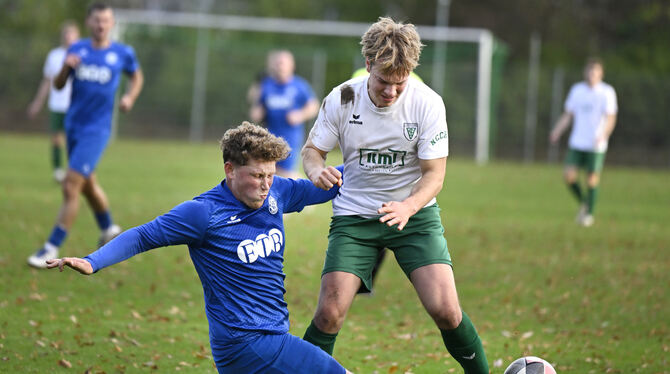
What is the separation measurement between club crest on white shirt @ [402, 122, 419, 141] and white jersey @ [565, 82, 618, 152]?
9465 millimetres

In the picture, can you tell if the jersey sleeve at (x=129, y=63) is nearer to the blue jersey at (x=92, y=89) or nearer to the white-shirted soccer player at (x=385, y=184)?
the blue jersey at (x=92, y=89)

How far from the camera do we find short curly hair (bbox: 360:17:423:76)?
4.64m

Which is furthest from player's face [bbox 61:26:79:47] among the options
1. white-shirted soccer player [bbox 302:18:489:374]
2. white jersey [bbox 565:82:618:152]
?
white-shirted soccer player [bbox 302:18:489:374]

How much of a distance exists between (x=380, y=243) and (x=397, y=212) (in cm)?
55

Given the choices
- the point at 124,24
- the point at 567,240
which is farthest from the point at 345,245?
the point at 124,24

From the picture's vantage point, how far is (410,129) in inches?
194

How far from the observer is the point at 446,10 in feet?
121

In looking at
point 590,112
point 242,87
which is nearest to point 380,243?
point 590,112

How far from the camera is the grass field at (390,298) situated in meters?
6.12

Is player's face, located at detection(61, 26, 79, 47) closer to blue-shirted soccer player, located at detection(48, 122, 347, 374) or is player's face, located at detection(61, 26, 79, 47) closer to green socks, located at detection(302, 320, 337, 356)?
green socks, located at detection(302, 320, 337, 356)

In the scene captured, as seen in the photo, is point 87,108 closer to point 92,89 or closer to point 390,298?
point 92,89

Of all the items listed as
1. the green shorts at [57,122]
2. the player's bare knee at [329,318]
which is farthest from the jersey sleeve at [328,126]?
the green shorts at [57,122]

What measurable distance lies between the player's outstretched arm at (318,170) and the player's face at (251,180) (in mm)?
437

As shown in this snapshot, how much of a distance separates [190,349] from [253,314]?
2.16 meters
